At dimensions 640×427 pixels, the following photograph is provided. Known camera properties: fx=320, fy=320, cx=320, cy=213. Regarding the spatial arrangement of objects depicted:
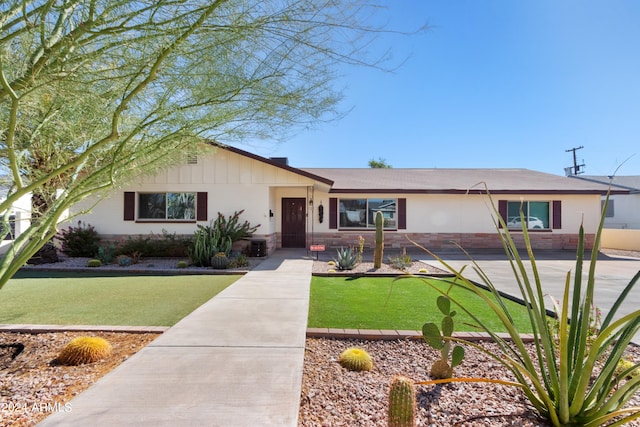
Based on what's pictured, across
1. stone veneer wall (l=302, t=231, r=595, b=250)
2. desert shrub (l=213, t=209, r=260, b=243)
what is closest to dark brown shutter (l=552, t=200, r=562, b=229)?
stone veneer wall (l=302, t=231, r=595, b=250)

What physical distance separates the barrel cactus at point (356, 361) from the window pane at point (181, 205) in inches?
430

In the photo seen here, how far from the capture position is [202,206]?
12.7 m

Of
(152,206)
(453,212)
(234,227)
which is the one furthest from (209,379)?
(453,212)

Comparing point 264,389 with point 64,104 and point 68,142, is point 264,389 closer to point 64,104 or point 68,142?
point 64,104

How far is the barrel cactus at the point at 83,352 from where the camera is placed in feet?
11.5

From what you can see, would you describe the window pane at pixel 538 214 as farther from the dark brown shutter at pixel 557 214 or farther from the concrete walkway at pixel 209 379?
the concrete walkway at pixel 209 379

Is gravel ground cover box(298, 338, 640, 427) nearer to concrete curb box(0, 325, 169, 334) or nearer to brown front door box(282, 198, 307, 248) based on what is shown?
concrete curb box(0, 325, 169, 334)

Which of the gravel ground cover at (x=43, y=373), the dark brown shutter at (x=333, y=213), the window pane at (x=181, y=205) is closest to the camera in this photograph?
the gravel ground cover at (x=43, y=373)

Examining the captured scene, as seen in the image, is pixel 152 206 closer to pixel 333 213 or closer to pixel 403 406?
pixel 333 213

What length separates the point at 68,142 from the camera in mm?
Answer: 4184

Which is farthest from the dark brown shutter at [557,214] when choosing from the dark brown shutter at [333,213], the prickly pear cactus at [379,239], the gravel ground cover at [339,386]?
the gravel ground cover at [339,386]

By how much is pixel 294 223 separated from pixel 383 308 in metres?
10.6

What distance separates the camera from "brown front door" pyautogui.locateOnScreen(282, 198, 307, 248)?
15570 mm

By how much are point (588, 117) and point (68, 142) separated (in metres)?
14.1
